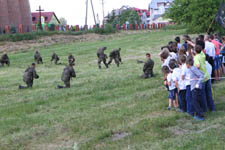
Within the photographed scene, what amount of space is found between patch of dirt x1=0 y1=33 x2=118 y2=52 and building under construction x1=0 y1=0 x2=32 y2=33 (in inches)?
204

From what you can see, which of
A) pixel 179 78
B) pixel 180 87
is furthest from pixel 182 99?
pixel 179 78

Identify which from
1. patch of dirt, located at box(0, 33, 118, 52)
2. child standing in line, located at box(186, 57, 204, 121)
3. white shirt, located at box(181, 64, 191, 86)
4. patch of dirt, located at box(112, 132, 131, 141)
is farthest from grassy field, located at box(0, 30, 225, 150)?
patch of dirt, located at box(0, 33, 118, 52)

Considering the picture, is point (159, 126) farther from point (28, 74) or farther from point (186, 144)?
point (28, 74)

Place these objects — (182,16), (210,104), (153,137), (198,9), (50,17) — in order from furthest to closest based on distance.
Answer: (50,17), (182,16), (198,9), (210,104), (153,137)

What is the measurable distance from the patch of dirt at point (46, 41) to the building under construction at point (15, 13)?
5.17m

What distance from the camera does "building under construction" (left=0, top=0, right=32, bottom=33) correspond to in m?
56.4

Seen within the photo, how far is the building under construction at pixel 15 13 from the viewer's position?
56438 mm

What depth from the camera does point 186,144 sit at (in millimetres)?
7168

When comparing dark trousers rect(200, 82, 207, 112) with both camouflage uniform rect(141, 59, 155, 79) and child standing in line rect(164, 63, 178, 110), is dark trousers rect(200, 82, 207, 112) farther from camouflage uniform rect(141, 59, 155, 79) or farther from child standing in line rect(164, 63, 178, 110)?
camouflage uniform rect(141, 59, 155, 79)

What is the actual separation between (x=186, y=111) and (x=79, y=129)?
122 inches

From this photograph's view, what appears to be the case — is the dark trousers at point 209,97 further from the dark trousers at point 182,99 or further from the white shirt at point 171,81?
the white shirt at point 171,81

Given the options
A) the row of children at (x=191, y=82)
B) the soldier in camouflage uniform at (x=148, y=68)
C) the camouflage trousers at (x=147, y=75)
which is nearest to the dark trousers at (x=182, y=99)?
the row of children at (x=191, y=82)

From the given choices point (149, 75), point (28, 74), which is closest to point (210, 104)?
point (149, 75)

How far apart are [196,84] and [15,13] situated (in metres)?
55.3
